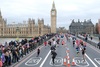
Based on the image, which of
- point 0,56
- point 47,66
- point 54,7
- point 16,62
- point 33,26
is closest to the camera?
point 0,56

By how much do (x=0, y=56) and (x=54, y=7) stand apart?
554ft

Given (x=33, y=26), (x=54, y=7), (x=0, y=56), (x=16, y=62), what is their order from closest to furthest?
(x=0, y=56), (x=16, y=62), (x=54, y=7), (x=33, y=26)

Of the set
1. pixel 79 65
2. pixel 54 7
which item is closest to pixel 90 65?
pixel 79 65

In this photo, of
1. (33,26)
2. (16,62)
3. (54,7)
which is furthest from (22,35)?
(16,62)

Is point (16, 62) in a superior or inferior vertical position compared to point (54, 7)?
inferior

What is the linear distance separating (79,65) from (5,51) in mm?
6278

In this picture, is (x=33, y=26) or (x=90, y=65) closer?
(x=90, y=65)

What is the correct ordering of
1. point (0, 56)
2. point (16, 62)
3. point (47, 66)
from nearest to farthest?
point (0, 56) < point (47, 66) < point (16, 62)

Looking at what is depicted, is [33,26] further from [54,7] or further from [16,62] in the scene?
[16,62]

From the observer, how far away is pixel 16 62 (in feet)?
72.8

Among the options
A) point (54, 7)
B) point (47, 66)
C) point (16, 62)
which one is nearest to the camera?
point (47, 66)

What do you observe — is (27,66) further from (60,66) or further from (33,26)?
(33,26)

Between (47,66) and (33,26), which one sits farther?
(33,26)

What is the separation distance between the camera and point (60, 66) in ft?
66.2
